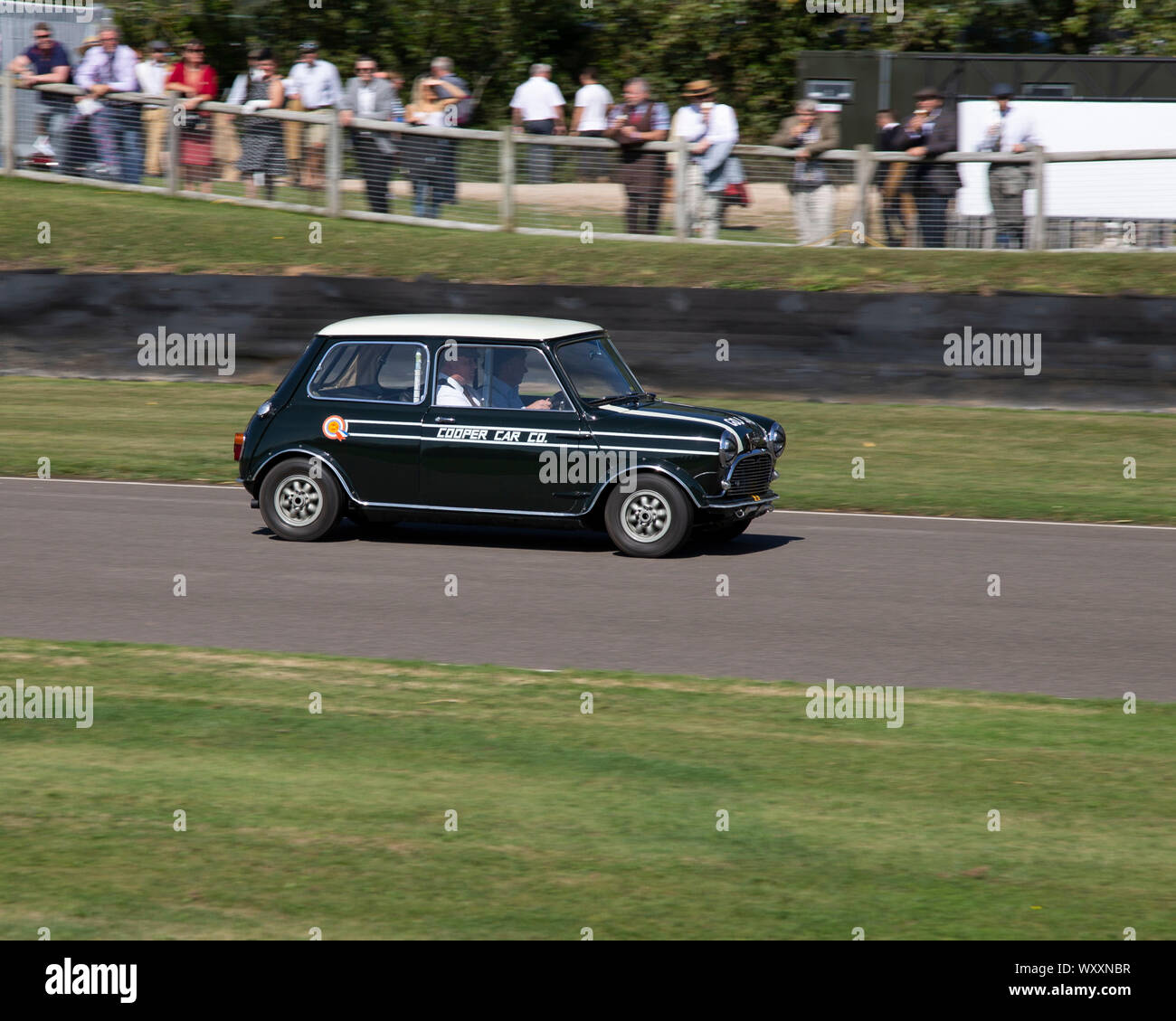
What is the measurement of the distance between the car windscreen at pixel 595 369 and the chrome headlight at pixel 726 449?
102cm

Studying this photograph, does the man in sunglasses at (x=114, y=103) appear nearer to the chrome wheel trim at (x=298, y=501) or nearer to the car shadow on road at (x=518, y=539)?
Answer: the car shadow on road at (x=518, y=539)

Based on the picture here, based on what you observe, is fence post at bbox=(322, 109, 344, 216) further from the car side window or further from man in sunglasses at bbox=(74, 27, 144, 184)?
the car side window

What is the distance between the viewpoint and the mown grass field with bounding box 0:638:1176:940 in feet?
16.2

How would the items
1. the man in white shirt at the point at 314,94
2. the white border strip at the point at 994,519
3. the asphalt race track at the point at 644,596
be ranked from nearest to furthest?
the asphalt race track at the point at 644,596
the white border strip at the point at 994,519
the man in white shirt at the point at 314,94

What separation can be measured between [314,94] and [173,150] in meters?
2.22

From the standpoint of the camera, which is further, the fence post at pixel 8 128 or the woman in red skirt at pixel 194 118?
the fence post at pixel 8 128

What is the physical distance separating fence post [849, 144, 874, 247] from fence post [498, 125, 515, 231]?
174 inches

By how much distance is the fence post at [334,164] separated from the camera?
21.6m

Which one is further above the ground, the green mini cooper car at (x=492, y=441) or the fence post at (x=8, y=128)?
the fence post at (x=8, y=128)

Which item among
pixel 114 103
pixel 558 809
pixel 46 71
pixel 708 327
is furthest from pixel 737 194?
pixel 558 809

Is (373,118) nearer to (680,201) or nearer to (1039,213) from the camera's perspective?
(680,201)

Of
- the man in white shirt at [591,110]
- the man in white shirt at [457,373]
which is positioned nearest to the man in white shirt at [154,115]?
the man in white shirt at [591,110]

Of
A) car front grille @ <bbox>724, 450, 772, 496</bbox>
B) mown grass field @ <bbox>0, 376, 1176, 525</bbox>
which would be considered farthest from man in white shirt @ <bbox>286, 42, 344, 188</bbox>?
car front grille @ <bbox>724, 450, 772, 496</bbox>
